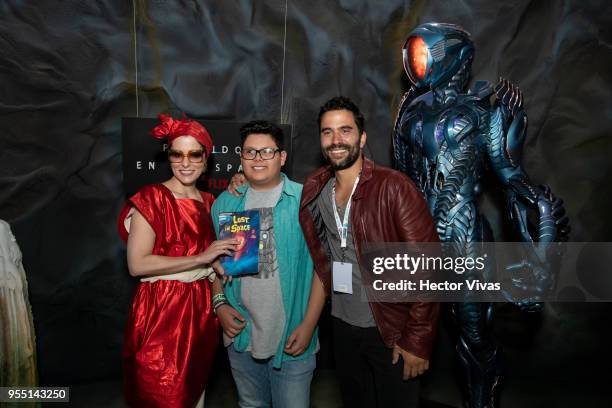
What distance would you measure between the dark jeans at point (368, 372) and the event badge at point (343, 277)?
0.20 meters

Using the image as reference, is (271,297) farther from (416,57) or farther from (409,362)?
(416,57)

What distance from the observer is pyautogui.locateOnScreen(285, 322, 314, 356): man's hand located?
2.01 meters

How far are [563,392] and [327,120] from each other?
346cm

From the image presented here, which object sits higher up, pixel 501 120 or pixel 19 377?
pixel 501 120

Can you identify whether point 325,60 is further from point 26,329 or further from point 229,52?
point 26,329

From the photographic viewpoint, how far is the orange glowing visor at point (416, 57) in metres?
2.69

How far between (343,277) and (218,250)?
1.94 ft

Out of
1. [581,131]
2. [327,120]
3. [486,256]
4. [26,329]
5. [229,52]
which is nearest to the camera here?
[327,120]

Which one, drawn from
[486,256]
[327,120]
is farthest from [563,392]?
[327,120]

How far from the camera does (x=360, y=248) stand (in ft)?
6.33

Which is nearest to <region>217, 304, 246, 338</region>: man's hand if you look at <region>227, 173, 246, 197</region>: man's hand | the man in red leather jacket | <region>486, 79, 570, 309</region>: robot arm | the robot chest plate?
the man in red leather jacket

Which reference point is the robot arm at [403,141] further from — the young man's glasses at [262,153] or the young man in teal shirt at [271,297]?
the young man's glasses at [262,153]

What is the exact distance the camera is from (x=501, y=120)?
262 cm

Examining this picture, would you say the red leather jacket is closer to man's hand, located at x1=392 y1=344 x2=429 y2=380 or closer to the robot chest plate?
man's hand, located at x1=392 y1=344 x2=429 y2=380
